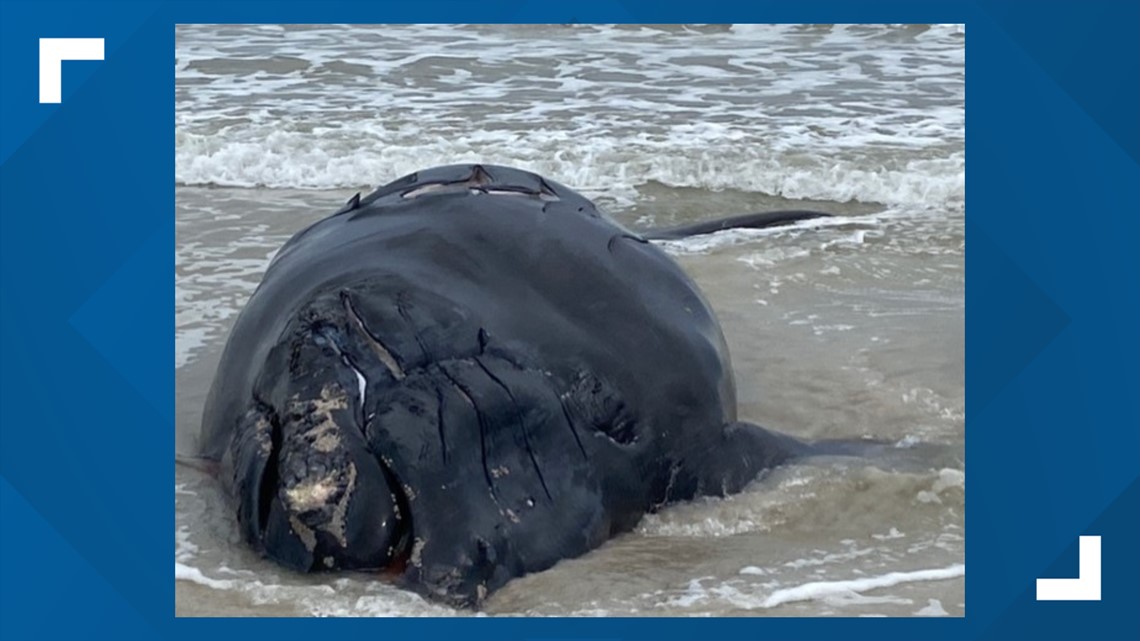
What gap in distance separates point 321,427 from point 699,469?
1.03 meters

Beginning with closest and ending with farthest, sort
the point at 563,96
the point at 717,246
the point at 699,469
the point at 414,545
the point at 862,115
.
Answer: the point at 414,545 < the point at 699,469 < the point at 717,246 < the point at 862,115 < the point at 563,96

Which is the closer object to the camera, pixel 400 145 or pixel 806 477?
pixel 806 477

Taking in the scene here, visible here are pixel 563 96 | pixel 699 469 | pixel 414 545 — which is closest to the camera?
pixel 414 545

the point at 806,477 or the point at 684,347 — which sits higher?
the point at 684,347

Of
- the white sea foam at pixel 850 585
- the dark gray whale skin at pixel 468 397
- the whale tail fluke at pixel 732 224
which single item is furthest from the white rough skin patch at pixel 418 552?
the whale tail fluke at pixel 732 224

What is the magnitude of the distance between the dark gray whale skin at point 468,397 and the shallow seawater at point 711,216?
0.10 m

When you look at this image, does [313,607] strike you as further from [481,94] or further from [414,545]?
[481,94]

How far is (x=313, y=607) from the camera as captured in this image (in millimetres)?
3309

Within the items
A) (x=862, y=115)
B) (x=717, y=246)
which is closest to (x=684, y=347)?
(x=717, y=246)

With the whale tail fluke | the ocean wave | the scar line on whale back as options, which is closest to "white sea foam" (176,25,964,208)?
the ocean wave

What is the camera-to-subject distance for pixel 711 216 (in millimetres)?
8180

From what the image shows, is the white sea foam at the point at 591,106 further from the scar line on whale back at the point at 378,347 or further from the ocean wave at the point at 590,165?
the scar line on whale back at the point at 378,347

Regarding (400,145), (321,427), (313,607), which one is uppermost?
(400,145)

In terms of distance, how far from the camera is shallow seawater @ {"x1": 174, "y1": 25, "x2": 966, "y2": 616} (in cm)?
359
